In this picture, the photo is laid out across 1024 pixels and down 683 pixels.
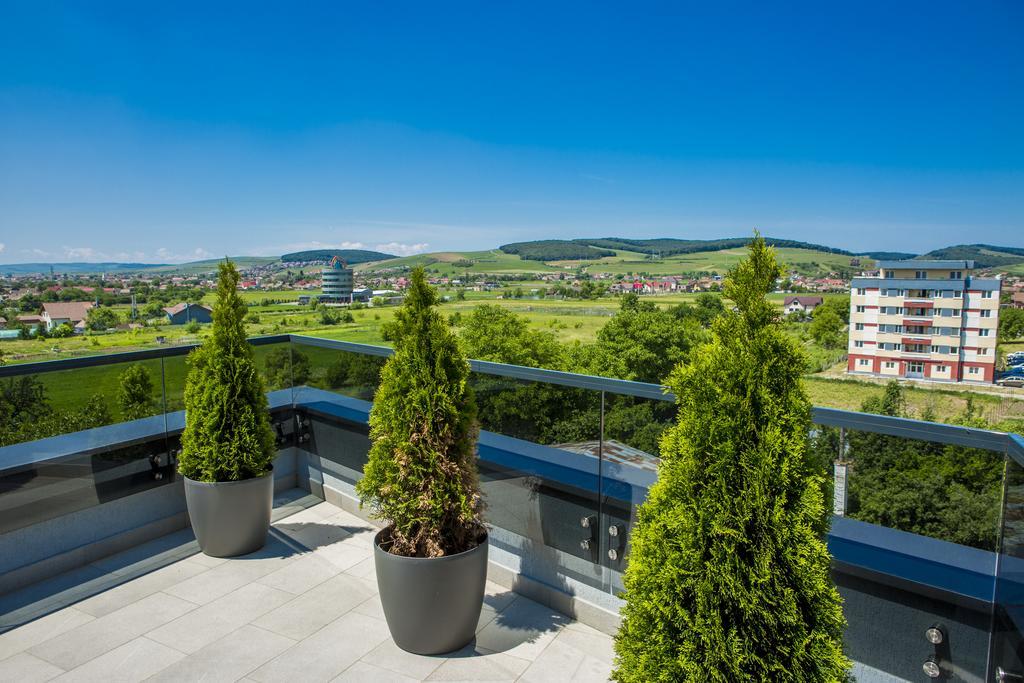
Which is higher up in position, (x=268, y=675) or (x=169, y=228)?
(x=169, y=228)

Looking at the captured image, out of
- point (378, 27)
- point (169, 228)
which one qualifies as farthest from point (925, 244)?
point (169, 228)

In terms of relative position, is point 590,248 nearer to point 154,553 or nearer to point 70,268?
point 70,268

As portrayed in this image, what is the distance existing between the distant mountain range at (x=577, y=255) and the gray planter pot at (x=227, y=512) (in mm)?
22461

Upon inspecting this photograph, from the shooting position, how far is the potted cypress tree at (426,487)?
3.00 m

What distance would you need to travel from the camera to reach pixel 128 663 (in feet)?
9.86

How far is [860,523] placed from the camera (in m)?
2.38

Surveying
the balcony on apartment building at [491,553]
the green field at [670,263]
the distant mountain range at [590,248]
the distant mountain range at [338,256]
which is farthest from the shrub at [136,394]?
the distant mountain range at [590,248]

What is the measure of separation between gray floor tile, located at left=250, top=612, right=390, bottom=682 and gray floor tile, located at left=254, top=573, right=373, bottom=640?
8cm

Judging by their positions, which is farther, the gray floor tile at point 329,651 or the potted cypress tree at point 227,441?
the potted cypress tree at point 227,441

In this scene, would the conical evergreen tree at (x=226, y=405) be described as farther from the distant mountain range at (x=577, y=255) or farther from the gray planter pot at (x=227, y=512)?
the distant mountain range at (x=577, y=255)

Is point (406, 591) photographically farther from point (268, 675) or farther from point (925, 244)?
point (925, 244)

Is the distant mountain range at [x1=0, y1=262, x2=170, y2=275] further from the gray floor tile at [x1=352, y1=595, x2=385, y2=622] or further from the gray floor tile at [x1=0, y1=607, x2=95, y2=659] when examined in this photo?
the gray floor tile at [x1=352, y1=595, x2=385, y2=622]

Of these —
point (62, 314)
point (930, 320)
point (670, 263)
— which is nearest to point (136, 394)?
point (62, 314)

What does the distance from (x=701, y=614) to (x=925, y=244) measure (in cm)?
5620
